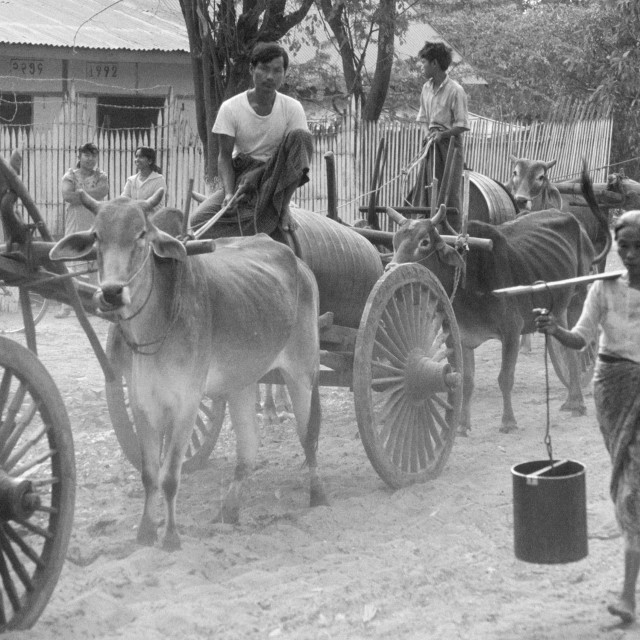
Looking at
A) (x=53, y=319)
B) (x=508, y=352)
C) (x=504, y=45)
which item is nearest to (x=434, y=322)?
(x=508, y=352)

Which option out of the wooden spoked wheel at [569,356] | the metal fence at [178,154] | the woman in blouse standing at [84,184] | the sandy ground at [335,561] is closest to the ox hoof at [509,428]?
the sandy ground at [335,561]

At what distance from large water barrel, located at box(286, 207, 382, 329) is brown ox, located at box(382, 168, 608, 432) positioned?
9.8 inches

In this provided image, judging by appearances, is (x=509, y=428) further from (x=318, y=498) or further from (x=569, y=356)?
(x=318, y=498)

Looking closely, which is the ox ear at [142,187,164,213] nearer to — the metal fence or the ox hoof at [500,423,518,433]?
the ox hoof at [500,423,518,433]

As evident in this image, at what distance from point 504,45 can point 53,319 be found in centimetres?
1766

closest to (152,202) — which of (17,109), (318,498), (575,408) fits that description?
(318,498)

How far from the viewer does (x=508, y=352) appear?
27.8ft

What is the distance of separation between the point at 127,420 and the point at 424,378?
1.69 meters

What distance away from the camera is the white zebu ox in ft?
16.7

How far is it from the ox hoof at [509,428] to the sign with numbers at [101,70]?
11.3 m

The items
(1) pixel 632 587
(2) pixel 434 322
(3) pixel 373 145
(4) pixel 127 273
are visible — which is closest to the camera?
(1) pixel 632 587

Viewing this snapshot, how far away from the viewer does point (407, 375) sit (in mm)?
6723

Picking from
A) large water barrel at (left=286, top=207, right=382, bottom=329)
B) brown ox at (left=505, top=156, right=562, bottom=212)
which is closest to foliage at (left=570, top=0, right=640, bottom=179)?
brown ox at (left=505, top=156, right=562, bottom=212)

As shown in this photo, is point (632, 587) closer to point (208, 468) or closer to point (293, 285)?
point (293, 285)
